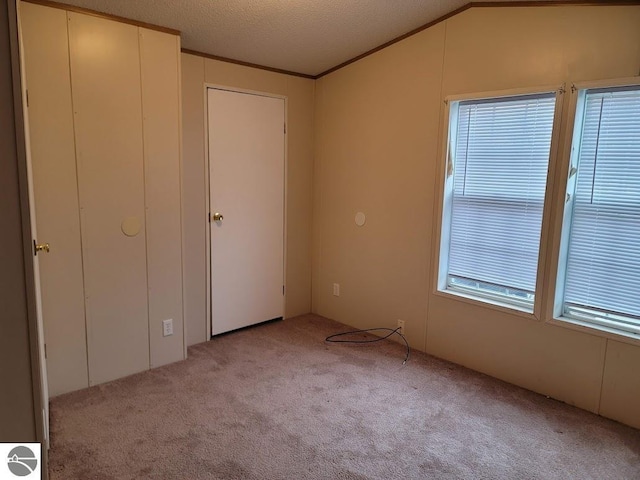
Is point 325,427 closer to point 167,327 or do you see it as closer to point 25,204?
point 167,327

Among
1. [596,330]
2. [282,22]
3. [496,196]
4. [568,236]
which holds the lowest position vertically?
[596,330]

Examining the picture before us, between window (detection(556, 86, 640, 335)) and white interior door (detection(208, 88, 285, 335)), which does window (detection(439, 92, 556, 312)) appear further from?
white interior door (detection(208, 88, 285, 335))

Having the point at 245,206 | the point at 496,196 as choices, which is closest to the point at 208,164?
the point at 245,206

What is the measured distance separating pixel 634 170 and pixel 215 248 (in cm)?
286

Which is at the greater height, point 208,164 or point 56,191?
point 208,164

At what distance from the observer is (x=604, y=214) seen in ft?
8.02

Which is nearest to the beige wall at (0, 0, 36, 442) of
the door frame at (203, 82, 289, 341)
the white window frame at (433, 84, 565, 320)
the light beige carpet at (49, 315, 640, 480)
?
the light beige carpet at (49, 315, 640, 480)

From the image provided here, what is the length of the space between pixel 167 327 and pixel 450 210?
7.28ft

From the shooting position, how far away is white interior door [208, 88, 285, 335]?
343 cm

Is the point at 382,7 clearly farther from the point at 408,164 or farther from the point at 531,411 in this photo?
the point at 531,411

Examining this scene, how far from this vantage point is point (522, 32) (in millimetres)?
2627

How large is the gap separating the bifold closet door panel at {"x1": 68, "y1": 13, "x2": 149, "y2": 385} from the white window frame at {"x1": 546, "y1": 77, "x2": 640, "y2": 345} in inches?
103

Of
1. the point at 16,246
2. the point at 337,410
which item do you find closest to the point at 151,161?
the point at 16,246

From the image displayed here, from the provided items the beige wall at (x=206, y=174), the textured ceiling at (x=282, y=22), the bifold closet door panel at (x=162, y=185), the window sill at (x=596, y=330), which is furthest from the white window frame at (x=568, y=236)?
the bifold closet door panel at (x=162, y=185)
